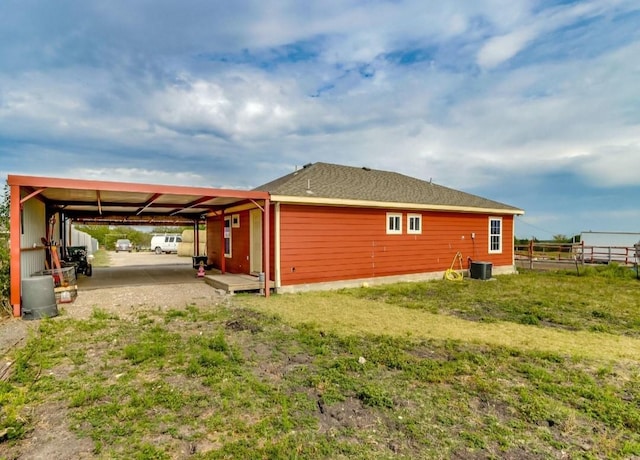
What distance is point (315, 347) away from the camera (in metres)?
4.83

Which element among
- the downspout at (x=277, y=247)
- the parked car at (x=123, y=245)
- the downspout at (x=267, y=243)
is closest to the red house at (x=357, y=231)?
the downspout at (x=277, y=247)

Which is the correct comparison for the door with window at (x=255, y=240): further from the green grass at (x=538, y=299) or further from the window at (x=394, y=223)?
the window at (x=394, y=223)

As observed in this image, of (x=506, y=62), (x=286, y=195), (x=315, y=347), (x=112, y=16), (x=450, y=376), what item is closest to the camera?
(x=450, y=376)

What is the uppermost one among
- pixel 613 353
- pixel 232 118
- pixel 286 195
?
pixel 232 118

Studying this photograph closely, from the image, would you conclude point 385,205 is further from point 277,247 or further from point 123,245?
point 123,245

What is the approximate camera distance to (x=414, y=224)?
472 inches

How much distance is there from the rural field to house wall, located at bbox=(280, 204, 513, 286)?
10.4 ft

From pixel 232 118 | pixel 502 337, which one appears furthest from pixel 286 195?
pixel 502 337

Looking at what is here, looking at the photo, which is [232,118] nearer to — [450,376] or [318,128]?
[318,128]

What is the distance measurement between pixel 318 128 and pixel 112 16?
905cm

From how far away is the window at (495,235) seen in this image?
14070mm

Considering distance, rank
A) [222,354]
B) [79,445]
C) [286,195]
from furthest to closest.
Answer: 1. [286,195]
2. [222,354]
3. [79,445]

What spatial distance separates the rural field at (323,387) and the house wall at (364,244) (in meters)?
3.16

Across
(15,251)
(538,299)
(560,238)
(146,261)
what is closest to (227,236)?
(15,251)
